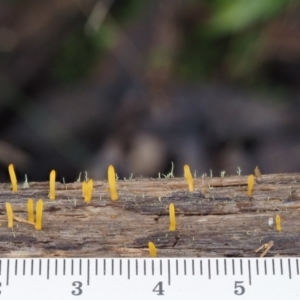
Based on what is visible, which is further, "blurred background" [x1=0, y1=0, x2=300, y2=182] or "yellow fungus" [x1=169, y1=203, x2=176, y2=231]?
"blurred background" [x1=0, y1=0, x2=300, y2=182]

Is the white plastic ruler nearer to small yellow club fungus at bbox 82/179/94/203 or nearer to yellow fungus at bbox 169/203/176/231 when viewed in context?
yellow fungus at bbox 169/203/176/231

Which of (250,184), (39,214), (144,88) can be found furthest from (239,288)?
(144,88)

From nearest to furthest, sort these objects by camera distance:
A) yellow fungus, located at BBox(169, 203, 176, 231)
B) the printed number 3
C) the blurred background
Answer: the printed number 3, yellow fungus, located at BBox(169, 203, 176, 231), the blurred background

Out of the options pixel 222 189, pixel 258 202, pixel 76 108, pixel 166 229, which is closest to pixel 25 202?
pixel 166 229

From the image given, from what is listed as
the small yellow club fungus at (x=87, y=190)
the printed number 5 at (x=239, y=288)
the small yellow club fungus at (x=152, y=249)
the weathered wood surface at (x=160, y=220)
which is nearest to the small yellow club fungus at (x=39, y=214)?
the weathered wood surface at (x=160, y=220)

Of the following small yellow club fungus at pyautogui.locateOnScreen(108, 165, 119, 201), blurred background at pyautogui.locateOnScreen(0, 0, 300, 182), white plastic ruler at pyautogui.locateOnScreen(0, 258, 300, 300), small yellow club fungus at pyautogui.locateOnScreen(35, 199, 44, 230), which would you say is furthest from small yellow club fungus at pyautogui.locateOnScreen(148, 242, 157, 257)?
blurred background at pyautogui.locateOnScreen(0, 0, 300, 182)

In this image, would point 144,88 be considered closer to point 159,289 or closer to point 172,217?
point 172,217
